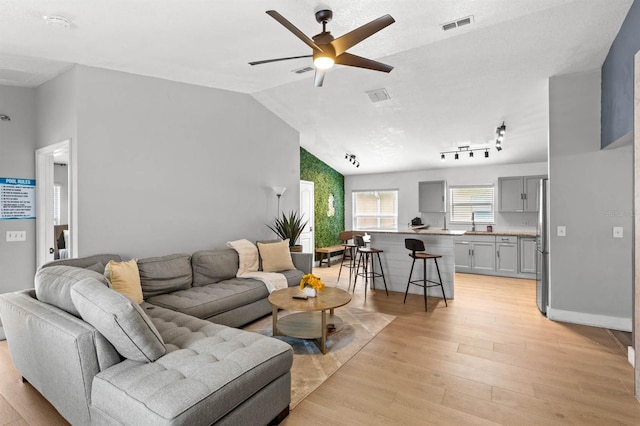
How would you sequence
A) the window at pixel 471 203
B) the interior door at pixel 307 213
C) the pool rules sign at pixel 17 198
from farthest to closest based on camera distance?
the interior door at pixel 307 213 < the window at pixel 471 203 < the pool rules sign at pixel 17 198

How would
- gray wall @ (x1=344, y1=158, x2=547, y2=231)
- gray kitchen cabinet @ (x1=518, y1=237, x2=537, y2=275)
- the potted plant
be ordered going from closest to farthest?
the potted plant < gray kitchen cabinet @ (x1=518, y1=237, x2=537, y2=275) < gray wall @ (x1=344, y1=158, x2=547, y2=231)

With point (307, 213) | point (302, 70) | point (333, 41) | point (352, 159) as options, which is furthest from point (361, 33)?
point (307, 213)

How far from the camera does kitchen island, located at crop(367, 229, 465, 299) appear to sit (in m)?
4.98

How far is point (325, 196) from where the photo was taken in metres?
8.23

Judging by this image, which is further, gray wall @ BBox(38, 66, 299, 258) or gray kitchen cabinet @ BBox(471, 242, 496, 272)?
gray kitchen cabinet @ BBox(471, 242, 496, 272)

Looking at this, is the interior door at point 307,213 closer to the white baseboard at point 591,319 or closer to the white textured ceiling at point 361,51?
the white textured ceiling at point 361,51

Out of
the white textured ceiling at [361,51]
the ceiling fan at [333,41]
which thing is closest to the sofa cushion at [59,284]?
the white textured ceiling at [361,51]

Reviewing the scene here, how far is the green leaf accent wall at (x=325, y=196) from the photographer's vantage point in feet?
24.9

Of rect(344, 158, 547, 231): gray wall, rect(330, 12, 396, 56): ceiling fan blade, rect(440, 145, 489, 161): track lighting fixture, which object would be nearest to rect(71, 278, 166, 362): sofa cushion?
rect(330, 12, 396, 56): ceiling fan blade

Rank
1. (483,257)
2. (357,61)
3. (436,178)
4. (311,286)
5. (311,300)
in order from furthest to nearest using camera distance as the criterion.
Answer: (436,178), (483,257), (311,286), (311,300), (357,61)

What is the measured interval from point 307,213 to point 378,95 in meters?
3.54

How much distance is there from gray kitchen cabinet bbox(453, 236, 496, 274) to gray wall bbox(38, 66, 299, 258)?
4223mm

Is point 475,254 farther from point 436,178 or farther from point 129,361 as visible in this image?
point 129,361

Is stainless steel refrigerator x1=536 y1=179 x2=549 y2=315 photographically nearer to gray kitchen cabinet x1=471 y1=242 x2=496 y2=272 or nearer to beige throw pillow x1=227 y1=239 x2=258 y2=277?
gray kitchen cabinet x1=471 y1=242 x2=496 y2=272
